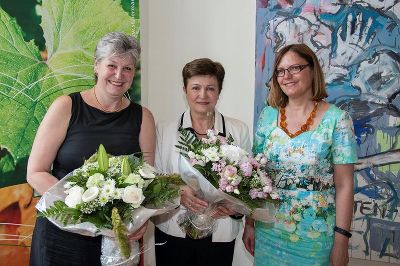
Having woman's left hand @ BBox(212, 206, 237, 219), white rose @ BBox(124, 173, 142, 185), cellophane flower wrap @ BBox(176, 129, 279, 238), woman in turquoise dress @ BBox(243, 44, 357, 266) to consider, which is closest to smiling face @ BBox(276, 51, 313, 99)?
woman in turquoise dress @ BBox(243, 44, 357, 266)

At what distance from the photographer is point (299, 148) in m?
1.70

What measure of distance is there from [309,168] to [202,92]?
0.68 metres

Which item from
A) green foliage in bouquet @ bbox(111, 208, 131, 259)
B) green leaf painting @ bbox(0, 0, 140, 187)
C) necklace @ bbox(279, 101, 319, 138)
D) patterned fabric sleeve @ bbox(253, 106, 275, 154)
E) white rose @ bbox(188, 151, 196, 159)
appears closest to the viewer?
green foliage in bouquet @ bbox(111, 208, 131, 259)

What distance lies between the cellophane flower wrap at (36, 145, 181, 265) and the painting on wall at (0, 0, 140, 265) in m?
0.93

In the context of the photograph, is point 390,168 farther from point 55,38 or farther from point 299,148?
point 55,38

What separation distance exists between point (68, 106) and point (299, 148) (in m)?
1.09

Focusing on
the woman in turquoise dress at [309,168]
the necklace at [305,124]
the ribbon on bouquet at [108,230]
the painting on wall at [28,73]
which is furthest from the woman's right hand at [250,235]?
the painting on wall at [28,73]

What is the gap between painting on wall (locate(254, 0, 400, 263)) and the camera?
2332 mm

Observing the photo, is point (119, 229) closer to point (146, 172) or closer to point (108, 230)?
point (108, 230)

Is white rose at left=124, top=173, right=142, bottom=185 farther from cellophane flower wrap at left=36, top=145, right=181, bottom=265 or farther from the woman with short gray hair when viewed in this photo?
the woman with short gray hair

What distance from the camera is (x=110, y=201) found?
4.15ft

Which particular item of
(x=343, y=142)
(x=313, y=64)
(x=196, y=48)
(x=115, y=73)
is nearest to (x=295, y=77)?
(x=313, y=64)

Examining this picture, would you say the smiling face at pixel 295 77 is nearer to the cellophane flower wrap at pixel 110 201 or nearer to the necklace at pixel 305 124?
the necklace at pixel 305 124

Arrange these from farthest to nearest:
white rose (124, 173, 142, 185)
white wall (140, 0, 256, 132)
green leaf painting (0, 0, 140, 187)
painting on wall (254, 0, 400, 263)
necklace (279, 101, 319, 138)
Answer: white wall (140, 0, 256, 132), painting on wall (254, 0, 400, 263), green leaf painting (0, 0, 140, 187), necklace (279, 101, 319, 138), white rose (124, 173, 142, 185)
